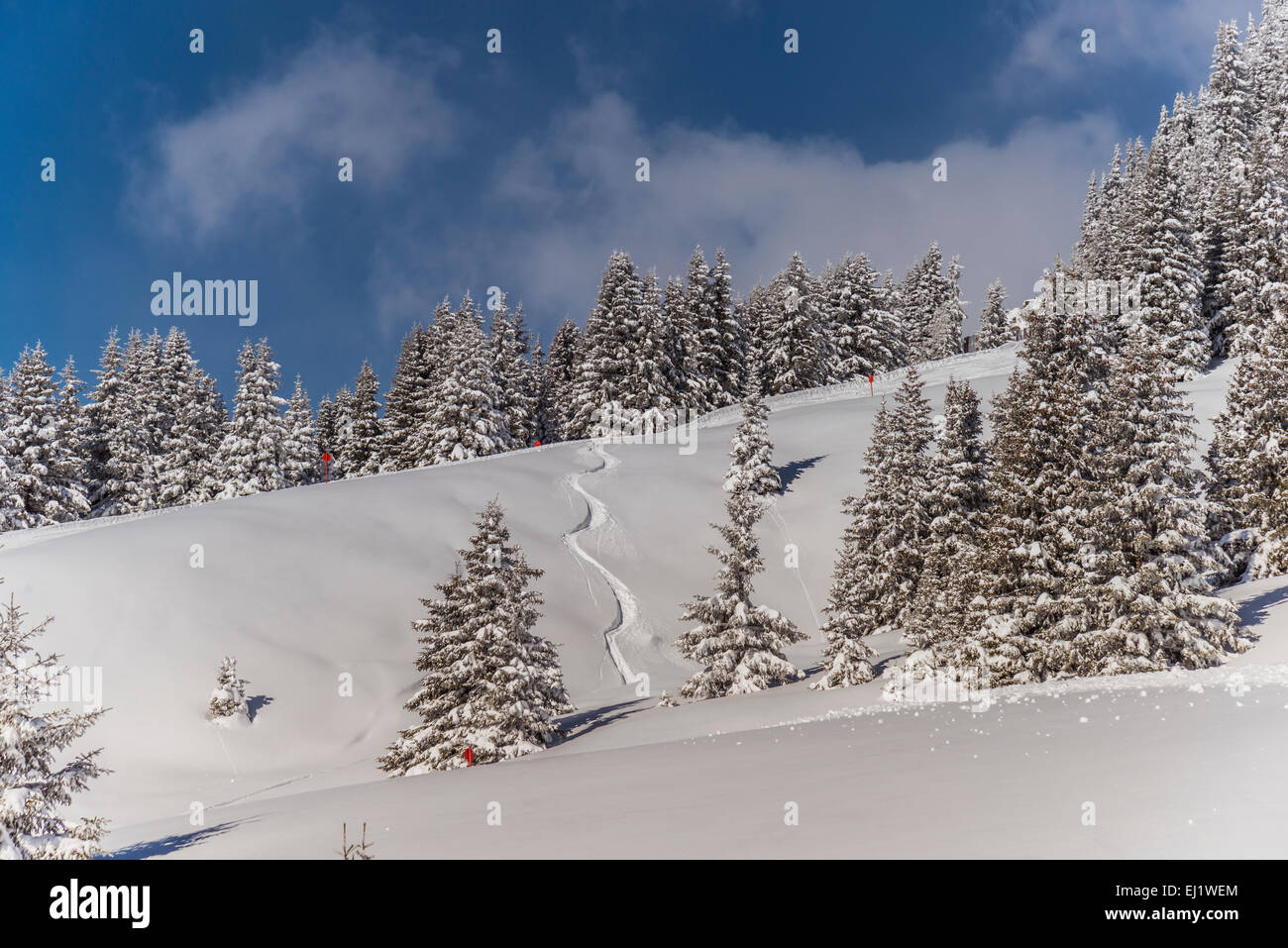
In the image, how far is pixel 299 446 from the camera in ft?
189

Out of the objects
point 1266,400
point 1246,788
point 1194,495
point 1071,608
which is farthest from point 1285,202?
point 1246,788

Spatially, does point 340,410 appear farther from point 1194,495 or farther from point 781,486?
point 1194,495

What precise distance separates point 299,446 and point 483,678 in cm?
4366

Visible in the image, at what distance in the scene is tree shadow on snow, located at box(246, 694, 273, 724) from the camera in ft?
81.4

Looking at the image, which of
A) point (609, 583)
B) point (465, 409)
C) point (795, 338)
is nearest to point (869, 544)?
point (609, 583)

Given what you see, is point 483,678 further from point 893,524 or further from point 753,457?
point 753,457

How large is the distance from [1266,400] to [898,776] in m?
28.1

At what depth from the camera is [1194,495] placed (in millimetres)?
20953

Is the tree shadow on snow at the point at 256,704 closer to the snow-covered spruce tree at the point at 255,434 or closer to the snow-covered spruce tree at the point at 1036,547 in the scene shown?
the snow-covered spruce tree at the point at 1036,547

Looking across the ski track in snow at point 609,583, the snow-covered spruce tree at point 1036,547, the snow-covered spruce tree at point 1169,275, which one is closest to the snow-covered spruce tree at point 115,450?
the ski track in snow at point 609,583

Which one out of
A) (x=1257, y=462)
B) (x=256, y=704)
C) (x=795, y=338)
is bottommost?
(x=256, y=704)

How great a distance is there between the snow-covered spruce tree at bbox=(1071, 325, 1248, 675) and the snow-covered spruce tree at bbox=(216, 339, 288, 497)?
160 ft

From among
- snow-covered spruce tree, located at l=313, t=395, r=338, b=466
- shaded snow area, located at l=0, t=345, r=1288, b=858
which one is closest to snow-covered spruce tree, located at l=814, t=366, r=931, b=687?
shaded snow area, located at l=0, t=345, r=1288, b=858

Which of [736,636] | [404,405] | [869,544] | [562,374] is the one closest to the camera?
[736,636]
